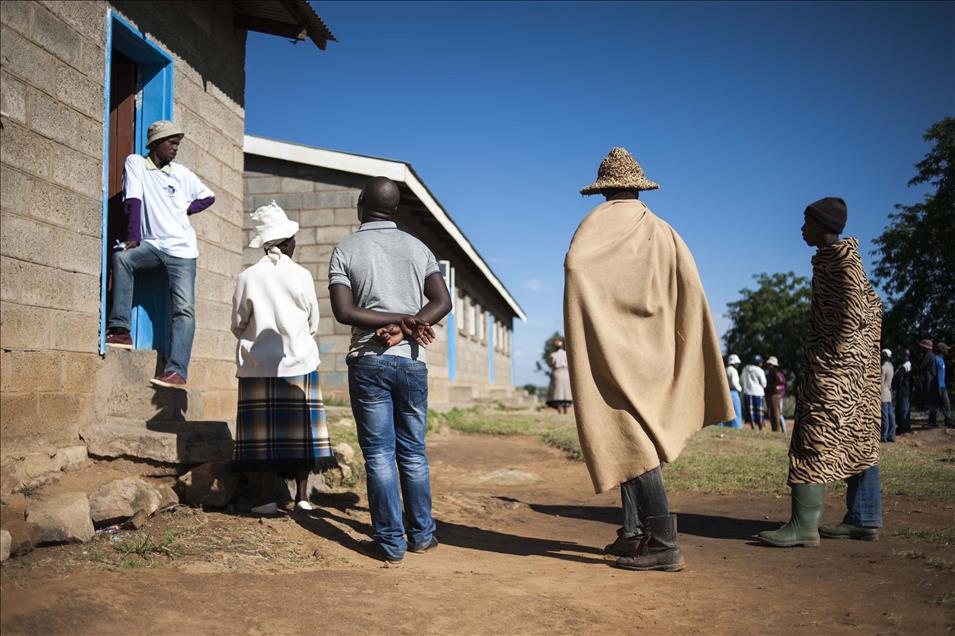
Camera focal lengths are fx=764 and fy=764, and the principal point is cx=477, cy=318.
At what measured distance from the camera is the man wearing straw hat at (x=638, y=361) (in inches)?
155

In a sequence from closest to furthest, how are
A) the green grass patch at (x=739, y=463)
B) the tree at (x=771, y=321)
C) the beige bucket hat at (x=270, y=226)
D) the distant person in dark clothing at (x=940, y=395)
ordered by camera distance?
the beige bucket hat at (x=270, y=226)
the green grass patch at (x=739, y=463)
the distant person in dark clothing at (x=940, y=395)
the tree at (x=771, y=321)

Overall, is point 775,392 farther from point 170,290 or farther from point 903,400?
point 170,290

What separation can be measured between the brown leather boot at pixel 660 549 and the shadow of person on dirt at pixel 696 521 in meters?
1.13

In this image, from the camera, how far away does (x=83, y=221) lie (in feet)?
16.0

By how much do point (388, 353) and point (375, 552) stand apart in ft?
3.59


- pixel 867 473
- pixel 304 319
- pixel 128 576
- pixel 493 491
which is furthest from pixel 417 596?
pixel 493 491

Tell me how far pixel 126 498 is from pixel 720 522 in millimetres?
3885

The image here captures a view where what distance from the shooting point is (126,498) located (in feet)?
13.4

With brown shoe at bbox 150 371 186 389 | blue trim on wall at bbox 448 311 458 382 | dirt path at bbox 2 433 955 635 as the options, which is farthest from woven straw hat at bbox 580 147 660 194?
blue trim on wall at bbox 448 311 458 382

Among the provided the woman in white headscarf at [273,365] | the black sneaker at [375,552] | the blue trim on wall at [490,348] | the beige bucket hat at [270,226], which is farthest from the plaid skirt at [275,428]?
the blue trim on wall at [490,348]

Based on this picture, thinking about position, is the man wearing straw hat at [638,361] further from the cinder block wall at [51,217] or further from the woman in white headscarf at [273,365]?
the cinder block wall at [51,217]

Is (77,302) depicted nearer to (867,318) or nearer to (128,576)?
(128,576)

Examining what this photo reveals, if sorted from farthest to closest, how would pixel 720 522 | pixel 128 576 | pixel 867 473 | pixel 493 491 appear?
pixel 493 491 → pixel 720 522 → pixel 867 473 → pixel 128 576

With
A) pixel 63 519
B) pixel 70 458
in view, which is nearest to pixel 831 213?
pixel 63 519
